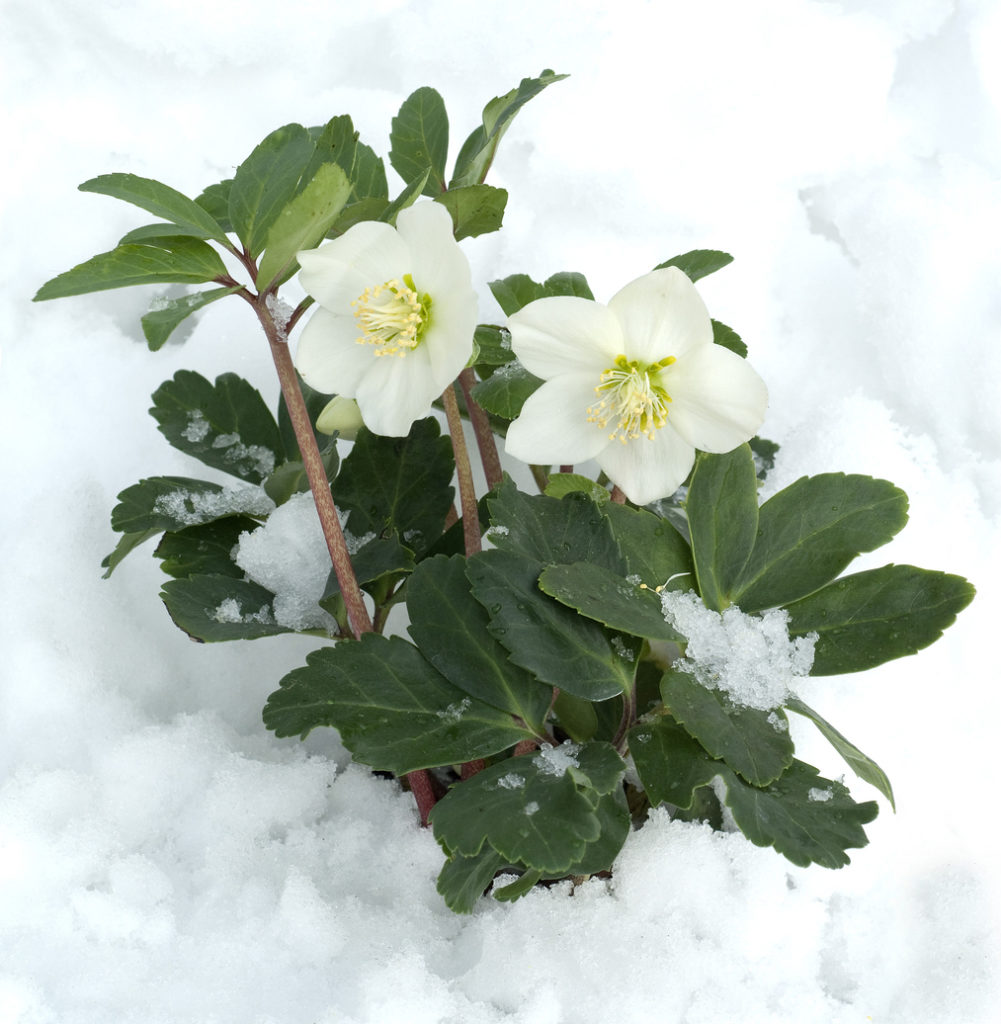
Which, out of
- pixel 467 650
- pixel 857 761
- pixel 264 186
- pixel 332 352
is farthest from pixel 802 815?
pixel 264 186

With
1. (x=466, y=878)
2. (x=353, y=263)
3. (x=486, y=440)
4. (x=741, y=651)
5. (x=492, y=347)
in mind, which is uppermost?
(x=353, y=263)

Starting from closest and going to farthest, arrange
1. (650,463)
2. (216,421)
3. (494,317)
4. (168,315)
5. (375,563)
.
Answer: (168,315), (650,463), (375,563), (216,421), (494,317)

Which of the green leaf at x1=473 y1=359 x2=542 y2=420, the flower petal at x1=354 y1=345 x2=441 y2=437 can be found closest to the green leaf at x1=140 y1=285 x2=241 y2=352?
Result: the flower petal at x1=354 y1=345 x2=441 y2=437

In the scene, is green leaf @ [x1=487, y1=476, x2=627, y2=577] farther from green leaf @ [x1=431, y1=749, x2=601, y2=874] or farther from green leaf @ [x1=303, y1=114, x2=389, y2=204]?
green leaf @ [x1=303, y1=114, x2=389, y2=204]

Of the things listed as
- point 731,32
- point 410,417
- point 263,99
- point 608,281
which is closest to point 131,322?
point 263,99

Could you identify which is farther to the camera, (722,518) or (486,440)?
(486,440)

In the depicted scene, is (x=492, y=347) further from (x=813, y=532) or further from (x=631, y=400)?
(x=813, y=532)

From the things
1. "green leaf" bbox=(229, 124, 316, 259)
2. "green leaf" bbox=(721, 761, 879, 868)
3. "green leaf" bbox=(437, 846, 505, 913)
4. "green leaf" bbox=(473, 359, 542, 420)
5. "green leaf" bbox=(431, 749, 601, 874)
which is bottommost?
"green leaf" bbox=(437, 846, 505, 913)

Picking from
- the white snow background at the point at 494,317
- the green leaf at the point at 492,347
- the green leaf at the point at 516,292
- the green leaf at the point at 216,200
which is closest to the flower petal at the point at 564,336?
the green leaf at the point at 492,347
